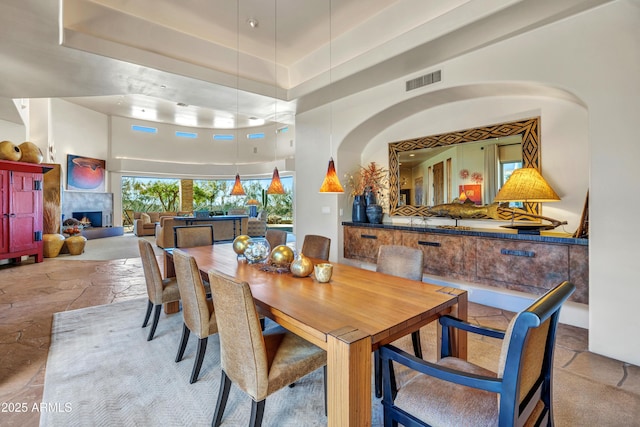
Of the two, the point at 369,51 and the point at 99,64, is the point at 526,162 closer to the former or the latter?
the point at 369,51

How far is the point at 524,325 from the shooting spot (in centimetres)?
101

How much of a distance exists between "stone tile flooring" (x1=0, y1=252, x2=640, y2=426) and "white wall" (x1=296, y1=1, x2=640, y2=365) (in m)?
0.36

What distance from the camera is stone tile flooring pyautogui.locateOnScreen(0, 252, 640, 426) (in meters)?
1.93

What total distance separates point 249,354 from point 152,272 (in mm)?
1821

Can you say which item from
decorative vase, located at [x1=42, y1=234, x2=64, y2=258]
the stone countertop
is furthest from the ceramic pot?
decorative vase, located at [x1=42, y1=234, x2=64, y2=258]

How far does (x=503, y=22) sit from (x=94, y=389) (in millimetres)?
4680

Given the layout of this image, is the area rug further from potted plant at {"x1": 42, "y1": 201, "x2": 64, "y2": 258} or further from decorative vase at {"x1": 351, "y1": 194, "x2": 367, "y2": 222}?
potted plant at {"x1": 42, "y1": 201, "x2": 64, "y2": 258}

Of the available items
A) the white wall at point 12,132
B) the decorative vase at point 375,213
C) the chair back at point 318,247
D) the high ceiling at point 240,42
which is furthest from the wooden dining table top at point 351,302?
the white wall at point 12,132

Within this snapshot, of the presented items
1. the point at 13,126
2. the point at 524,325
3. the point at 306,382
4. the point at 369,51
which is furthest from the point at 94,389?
the point at 13,126

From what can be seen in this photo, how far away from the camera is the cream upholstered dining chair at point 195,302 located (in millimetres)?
2143

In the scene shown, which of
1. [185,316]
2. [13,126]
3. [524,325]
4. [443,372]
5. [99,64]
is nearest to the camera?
[524,325]

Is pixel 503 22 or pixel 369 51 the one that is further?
pixel 369 51

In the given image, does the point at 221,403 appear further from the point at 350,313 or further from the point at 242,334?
the point at 350,313

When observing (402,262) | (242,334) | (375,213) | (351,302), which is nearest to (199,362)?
(242,334)
